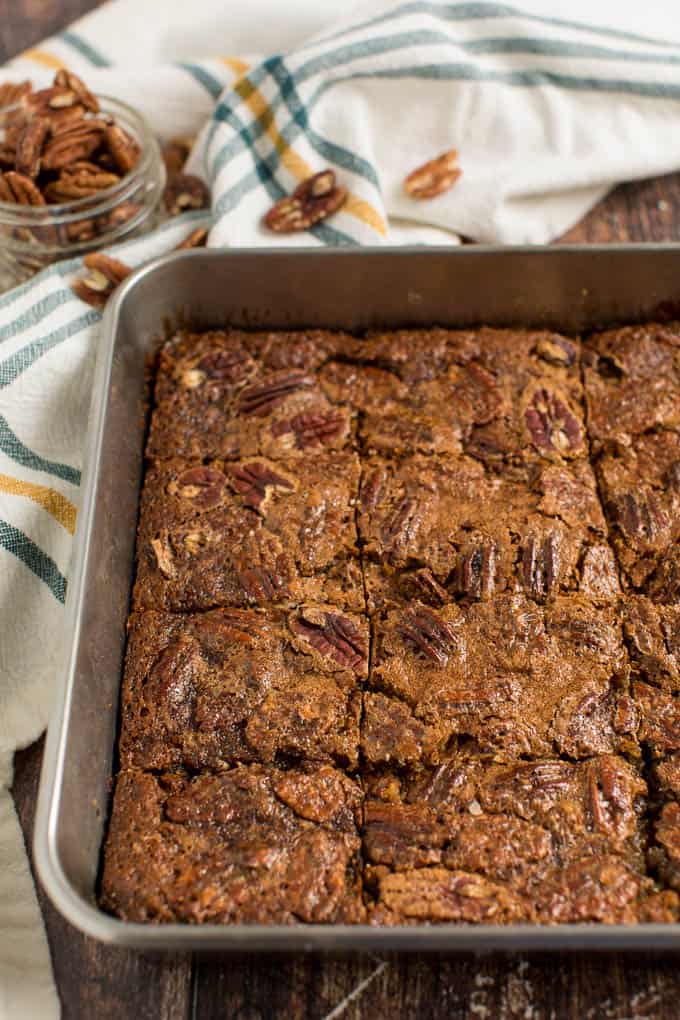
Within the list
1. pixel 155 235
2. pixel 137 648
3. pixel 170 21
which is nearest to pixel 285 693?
pixel 137 648

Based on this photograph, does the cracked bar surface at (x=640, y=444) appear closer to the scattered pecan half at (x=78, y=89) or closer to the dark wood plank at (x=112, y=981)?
the dark wood plank at (x=112, y=981)

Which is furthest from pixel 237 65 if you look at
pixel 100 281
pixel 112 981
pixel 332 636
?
pixel 112 981

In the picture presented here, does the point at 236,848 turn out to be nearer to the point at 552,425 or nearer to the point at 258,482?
the point at 258,482

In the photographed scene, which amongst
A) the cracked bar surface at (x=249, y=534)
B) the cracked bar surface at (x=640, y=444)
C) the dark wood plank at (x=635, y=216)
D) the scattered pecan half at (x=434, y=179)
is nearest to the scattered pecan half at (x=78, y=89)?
the scattered pecan half at (x=434, y=179)

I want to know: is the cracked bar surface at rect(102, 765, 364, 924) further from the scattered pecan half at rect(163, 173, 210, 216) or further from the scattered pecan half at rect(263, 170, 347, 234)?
the scattered pecan half at rect(163, 173, 210, 216)

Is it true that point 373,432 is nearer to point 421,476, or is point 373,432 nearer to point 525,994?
point 421,476

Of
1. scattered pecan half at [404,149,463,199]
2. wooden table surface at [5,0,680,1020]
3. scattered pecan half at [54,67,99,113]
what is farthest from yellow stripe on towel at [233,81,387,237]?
wooden table surface at [5,0,680,1020]
